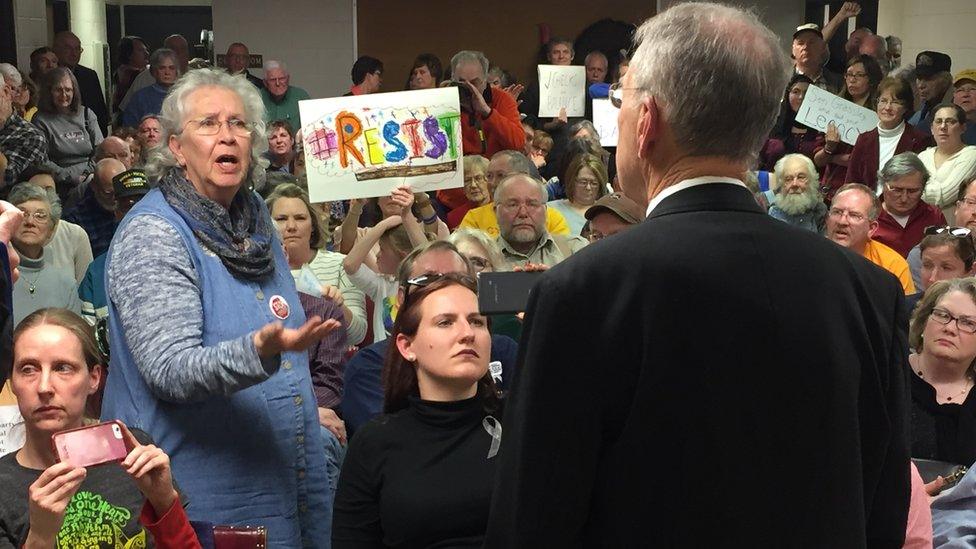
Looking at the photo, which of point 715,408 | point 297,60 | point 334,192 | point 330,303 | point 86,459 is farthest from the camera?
point 297,60

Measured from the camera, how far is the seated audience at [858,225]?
5.89 metres

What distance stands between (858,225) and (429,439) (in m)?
3.75

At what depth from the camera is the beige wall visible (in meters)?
10.9

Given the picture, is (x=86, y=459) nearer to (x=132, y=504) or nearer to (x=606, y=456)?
(x=132, y=504)

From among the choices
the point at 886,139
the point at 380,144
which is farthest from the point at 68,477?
the point at 886,139

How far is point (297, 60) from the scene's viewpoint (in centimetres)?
1230

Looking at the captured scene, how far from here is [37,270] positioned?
5.77m

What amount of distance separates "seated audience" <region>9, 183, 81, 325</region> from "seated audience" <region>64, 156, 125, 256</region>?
1.05 m

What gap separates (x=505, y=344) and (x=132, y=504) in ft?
4.05

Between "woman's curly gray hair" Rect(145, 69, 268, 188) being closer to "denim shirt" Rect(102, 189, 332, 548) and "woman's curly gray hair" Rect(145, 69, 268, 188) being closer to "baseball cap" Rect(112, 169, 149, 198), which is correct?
"denim shirt" Rect(102, 189, 332, 548)

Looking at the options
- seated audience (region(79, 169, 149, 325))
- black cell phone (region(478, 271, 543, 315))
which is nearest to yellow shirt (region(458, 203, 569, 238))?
seated audience (region(79, 169, 149, 325))

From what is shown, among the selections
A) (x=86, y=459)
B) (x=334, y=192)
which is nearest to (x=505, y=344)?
(x=86, y=459)

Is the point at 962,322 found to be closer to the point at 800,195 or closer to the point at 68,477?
the point at 800,195

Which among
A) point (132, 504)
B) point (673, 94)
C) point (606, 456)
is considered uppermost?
point (673, 94)
